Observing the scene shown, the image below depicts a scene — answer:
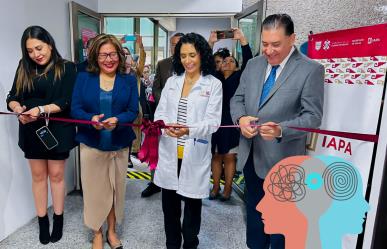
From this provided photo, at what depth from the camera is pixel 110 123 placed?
1.82 meters

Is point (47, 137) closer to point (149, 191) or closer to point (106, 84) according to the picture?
point (106, 84)

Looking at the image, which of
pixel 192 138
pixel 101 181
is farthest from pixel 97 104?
pixel 192 138

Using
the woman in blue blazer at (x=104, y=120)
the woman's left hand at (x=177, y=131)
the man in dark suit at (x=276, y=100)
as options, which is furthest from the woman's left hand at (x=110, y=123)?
the man in dark suit at (x=276, y=100)

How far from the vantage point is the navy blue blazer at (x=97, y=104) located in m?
1.91

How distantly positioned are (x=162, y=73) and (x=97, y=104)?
0.93m

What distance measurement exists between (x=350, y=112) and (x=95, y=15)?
2873 mm

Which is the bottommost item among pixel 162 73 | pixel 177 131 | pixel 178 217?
pixel 178 217

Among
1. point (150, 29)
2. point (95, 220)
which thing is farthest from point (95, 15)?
point (150, 29)

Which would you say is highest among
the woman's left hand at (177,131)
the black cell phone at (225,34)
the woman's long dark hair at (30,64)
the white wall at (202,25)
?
the white wall at (202,25)

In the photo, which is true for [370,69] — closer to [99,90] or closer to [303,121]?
[303,121]

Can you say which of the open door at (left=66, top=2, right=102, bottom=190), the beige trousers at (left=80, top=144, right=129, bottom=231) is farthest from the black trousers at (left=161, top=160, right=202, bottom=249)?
the open door at (left=66, top=2, right=102, bottom=190)

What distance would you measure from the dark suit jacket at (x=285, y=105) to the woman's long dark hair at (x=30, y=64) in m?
1.34

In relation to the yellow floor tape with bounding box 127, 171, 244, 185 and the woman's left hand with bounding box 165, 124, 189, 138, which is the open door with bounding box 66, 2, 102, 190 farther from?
the woman's left hand with bounding box 165, 124, 189, 138

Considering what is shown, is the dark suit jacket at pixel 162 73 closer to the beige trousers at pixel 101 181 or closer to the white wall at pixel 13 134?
the beige trousers at pixel 101 181
